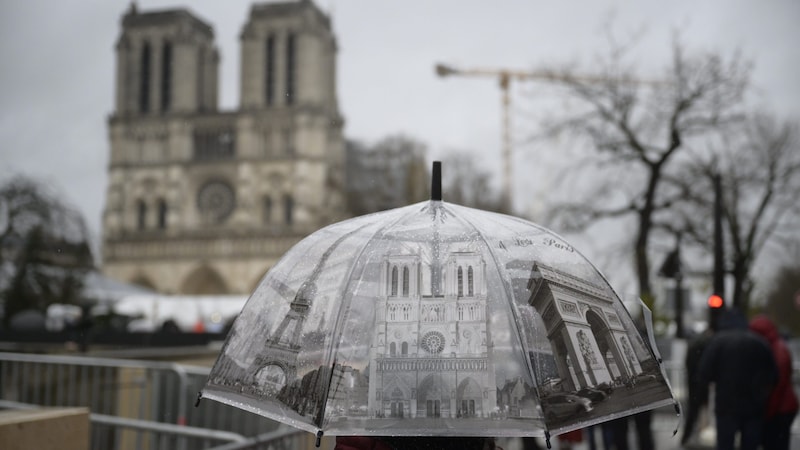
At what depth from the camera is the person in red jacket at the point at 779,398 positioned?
8.62 m

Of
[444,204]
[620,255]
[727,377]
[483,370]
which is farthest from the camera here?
[620,255]

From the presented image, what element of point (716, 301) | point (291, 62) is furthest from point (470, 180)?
point (716, 301)

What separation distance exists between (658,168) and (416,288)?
58.2 ft

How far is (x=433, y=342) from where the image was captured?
10.5 ft

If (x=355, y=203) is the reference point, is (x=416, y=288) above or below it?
below

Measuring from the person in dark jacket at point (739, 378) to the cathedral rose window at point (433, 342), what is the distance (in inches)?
221

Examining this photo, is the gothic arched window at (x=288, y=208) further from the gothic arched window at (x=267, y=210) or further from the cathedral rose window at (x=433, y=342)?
the cathedral rose window at (x=433, y=342)

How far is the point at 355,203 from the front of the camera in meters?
55.6

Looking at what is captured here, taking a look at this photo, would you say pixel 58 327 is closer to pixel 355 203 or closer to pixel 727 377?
pixel 727 377

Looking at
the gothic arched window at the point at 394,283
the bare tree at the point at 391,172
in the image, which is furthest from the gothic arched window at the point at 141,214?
the gothic arched window at the point at 394,283

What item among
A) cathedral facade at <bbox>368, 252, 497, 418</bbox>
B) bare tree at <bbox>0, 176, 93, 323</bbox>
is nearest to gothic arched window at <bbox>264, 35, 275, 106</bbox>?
bare tree at <bbox>0, 176, 93, 323</bbox>

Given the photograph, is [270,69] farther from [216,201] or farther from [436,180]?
[436,180]

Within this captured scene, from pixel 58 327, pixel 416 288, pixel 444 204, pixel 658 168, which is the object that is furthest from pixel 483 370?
pixel 58 327

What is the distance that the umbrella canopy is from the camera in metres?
3.12
